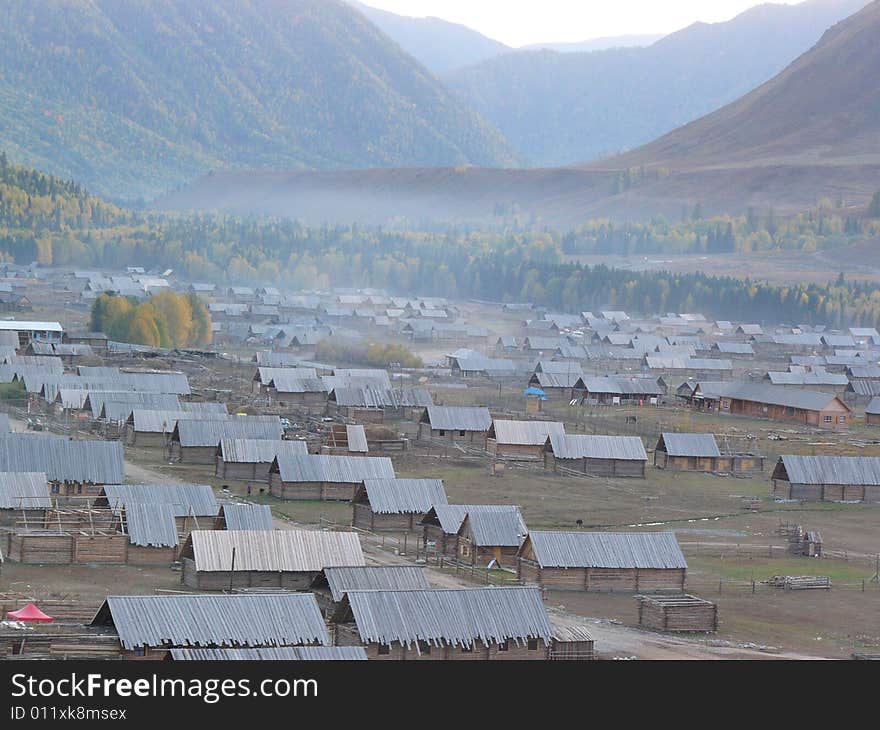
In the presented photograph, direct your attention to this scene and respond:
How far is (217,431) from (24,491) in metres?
17.0

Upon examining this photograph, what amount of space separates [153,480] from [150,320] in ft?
191

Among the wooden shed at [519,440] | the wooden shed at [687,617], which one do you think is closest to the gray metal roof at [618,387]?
the wooden shed at [519,440]

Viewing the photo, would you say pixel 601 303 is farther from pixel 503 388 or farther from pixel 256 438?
pixel 256 438

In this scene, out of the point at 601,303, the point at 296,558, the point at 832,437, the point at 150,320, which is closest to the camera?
the point at 296,558

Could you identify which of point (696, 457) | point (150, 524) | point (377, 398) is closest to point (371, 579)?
point (150, 524)

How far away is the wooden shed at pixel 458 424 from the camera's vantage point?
7456 centimetres

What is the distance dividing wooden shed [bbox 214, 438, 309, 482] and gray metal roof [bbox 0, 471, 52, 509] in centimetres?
1203

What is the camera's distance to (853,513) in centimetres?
6128

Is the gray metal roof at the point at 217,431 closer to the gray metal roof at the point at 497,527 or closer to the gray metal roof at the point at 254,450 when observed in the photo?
the gray metal roof at the point at 254,450

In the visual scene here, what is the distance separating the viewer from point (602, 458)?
6775 centimetres

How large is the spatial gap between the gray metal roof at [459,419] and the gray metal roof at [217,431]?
1040 cm

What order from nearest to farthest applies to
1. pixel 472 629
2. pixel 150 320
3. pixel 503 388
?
pixel 472 629 → pixel 503 388 → pixel 150 320

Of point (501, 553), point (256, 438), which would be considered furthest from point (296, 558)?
point (256, 438)
